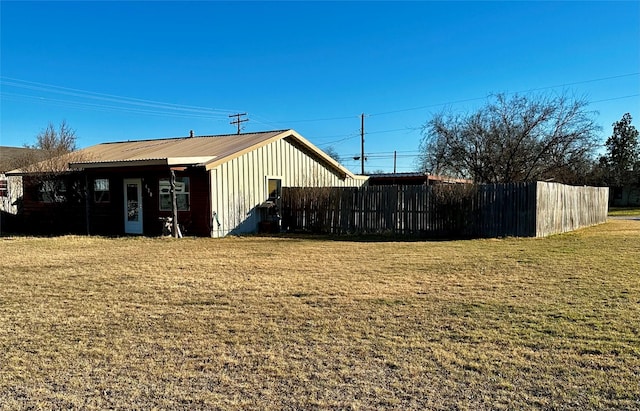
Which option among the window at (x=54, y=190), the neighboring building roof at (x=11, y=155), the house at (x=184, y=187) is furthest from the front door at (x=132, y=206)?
the neighboring building roof at (x=11, y=155)

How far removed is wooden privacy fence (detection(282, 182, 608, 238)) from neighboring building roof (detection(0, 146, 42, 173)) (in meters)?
18.9

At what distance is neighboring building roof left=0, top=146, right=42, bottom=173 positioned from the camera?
27141mm

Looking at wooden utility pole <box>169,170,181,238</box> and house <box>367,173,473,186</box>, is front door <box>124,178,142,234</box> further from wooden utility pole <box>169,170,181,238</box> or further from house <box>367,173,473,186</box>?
house <box>367,173,473,186</box>

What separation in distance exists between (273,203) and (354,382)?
43.4ft

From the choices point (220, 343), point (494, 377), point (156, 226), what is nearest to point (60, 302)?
point (220, 343)

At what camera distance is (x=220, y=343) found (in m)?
4.43

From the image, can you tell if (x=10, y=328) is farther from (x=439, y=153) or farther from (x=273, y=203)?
(x=439, y=153)

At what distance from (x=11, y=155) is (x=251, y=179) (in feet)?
79.7

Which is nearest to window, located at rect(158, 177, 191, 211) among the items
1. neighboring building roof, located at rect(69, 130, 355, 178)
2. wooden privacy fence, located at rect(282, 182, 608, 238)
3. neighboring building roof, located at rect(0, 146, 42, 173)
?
neighboring building roof, located at rect(69, 130, 355, 178)

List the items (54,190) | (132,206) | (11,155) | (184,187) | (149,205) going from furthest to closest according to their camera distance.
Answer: (11,155), (54,190), (132,206), (149,205), (184,187)

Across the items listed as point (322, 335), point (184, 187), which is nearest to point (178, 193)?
point (184, 187)

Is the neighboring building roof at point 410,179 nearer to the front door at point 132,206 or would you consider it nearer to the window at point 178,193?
the window at point 178,193

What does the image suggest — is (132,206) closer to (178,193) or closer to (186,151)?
(178,193)

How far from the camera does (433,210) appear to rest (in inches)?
574
